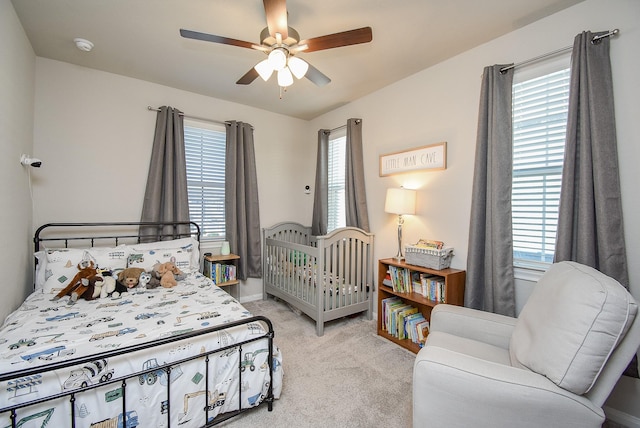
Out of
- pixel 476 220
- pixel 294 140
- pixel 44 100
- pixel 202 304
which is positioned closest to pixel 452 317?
pixel 476 220

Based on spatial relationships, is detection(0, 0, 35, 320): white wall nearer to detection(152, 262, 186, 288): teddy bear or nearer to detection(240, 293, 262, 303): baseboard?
detection(152, 262, 186, 288): teddy bear

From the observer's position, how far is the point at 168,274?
94.1 inches

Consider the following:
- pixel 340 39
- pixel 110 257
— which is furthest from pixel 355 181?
pixel 110 257

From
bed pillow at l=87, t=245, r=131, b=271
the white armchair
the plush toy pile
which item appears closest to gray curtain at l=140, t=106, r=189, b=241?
bed pillow at l=87, t=245, r=131, b=271

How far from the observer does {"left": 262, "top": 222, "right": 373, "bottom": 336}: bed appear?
268 cm

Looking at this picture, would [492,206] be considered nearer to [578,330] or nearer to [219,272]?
[578,330]

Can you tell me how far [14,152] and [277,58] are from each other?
200cm

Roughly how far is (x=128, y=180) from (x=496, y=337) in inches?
138

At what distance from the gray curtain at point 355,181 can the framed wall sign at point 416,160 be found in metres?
0.29

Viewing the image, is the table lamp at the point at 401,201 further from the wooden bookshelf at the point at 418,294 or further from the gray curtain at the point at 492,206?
the gray curtain at the point at 492,206

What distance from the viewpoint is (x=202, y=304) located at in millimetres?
1926

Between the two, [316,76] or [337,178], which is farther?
[337,178]

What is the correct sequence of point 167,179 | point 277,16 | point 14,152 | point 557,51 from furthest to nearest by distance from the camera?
point 167,179 → point 14,152 → point 557,51 → point 277,16

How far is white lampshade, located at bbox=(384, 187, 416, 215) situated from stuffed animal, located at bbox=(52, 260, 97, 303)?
2539 mm
